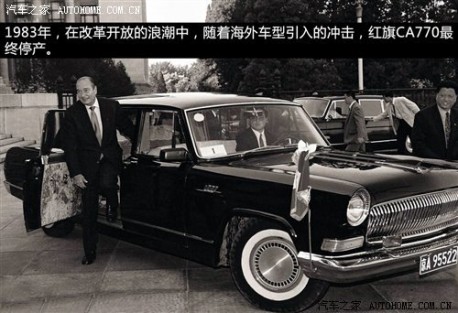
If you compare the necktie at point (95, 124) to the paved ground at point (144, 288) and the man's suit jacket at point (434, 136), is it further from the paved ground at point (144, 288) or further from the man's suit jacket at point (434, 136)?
the man's suit jacket at point (434, 136)

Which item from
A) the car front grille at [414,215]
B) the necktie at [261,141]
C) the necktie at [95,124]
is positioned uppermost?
the necktie at [95,124]

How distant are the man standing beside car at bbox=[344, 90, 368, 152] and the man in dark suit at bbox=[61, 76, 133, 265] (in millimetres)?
5476

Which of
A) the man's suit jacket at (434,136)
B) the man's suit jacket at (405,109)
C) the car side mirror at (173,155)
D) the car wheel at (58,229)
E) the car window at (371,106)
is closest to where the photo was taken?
the car side mirror at (173,155)

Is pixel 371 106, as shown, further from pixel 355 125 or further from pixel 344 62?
pixel 344 62

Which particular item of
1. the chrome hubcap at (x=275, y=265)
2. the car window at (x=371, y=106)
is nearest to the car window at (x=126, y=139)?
the chrome hubcap at (x=275, y=265)

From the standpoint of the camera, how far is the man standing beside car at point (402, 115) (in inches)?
433

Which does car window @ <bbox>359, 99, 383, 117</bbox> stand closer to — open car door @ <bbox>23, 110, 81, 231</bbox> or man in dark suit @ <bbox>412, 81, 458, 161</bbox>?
man in dark suit @ <bbox>412, 81, 458, 161</bbox>

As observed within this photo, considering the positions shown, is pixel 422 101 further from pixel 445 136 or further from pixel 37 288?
pixel 37 288

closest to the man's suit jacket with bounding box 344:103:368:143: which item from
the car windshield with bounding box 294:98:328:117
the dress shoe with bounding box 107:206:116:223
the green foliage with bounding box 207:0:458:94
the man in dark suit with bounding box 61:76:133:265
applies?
the car windshield with bounding box 294:98:328:117

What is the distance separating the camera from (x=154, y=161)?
17.3ft

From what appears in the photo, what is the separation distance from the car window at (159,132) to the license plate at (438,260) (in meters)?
2.37

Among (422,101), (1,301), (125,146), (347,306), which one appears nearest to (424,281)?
(347,306)

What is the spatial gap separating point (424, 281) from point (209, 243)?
208cm

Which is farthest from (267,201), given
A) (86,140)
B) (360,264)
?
(86,140)
